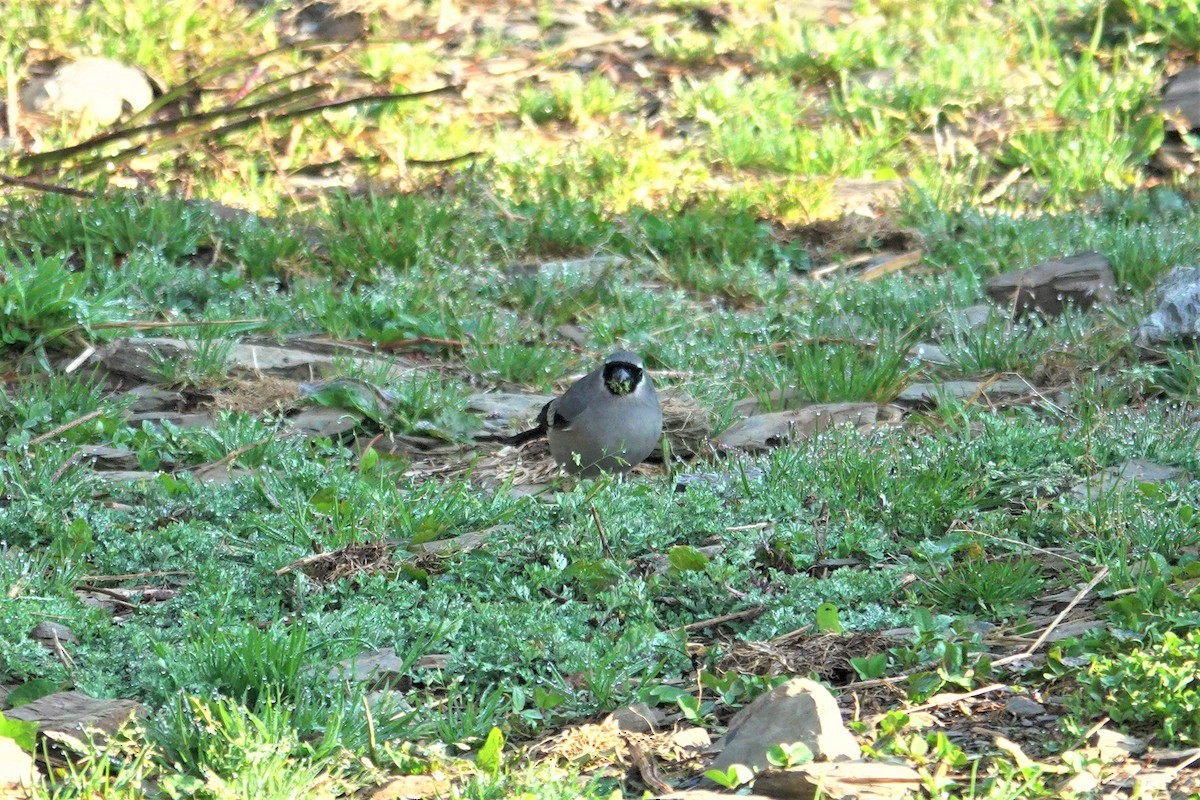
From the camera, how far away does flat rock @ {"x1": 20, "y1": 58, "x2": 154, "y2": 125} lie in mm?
9641

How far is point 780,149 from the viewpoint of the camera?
910cm

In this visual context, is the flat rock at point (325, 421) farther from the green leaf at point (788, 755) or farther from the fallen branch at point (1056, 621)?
the green leaf at point (788, 755)

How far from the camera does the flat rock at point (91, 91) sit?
9641mm

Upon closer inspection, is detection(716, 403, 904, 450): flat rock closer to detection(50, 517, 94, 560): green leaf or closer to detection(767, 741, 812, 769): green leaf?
detection(50, 517, 94, 560): green leaf

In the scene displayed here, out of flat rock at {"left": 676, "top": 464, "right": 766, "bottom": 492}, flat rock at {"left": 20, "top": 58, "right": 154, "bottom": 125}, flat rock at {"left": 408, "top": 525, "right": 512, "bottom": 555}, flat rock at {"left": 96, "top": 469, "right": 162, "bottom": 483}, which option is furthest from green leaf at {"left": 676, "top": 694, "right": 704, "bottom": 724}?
flat rock at {"left": 20, "top": 58, "right": 154, "bottom": 125}

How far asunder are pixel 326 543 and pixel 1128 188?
6.18 m

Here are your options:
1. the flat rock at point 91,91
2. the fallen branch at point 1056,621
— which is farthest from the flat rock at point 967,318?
the flat rock at point 91,91

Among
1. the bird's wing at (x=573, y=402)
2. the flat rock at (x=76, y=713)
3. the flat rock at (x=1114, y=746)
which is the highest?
the flat rock at (x=76, y=713)

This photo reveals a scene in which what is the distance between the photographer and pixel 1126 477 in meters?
4.40

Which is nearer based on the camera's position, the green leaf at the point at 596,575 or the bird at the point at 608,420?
the green leaf at the point at 596,575

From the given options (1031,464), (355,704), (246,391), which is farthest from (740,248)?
(355,704)

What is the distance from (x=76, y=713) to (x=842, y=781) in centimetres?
161

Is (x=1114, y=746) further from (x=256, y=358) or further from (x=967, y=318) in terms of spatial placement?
(x=256, y=358)

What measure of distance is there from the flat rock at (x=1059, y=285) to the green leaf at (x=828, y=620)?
3.41 metres
